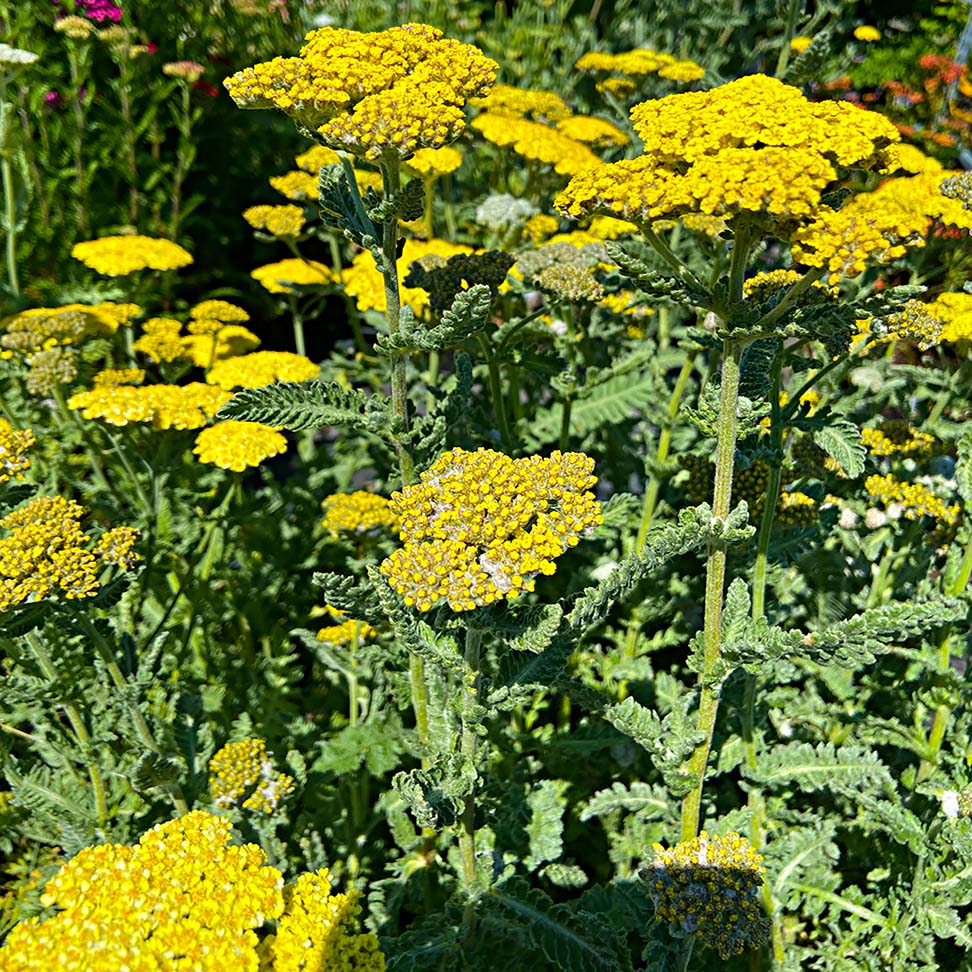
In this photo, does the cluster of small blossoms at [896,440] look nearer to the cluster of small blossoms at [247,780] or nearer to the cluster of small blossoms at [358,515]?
the cluster of small blossoms at [358,515]

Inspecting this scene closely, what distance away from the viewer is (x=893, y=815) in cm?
250

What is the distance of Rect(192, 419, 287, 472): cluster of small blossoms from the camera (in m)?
2.86

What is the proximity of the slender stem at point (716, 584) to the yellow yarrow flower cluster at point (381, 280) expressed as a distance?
152cm

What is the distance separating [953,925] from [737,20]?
23.0 feet

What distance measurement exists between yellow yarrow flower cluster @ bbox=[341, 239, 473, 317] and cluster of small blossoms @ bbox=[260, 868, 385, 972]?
217cm

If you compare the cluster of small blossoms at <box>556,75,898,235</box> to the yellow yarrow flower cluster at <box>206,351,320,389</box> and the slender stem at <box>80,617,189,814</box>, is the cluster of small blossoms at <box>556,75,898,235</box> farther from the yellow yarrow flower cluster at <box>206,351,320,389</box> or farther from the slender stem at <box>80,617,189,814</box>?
the slender stem at <box>80,617,189,814</box>

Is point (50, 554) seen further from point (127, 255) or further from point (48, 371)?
point (127, 255)

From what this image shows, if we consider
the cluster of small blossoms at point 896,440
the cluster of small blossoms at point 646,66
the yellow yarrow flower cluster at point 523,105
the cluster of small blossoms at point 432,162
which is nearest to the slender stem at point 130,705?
the cluster of small blossoms at point 432,162

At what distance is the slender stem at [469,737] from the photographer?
202 centimetres

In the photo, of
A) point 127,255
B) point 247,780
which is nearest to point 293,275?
point 127,255

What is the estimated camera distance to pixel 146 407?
9.54 feet

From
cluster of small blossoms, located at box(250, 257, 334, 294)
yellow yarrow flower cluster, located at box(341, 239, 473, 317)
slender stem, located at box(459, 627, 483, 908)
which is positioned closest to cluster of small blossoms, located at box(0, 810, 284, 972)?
slender stem, located at box(459, 627, 483, 908)

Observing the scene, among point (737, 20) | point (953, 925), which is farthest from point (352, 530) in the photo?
point (737, 20)

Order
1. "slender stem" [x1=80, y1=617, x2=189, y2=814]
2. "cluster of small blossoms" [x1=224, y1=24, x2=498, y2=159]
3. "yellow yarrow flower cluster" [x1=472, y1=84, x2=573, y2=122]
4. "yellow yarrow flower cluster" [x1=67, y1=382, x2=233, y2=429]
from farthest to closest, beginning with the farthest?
"yellow yarrow flower cluster" [x1=472, y1=84, x2=573, y2=122]
"yellow yarrow flower cluster" [x1=67, y1=382, x2=233, y2=429]
"slender stem" [x1=80, y1=617, x2=189, y2=814]
"cluster of small blossoms" [x1=224, y1=24, x2=498, y2=159]
